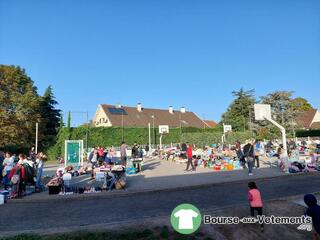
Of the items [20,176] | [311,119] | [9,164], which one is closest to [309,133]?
[311,119]

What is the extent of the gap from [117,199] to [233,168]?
10.3m

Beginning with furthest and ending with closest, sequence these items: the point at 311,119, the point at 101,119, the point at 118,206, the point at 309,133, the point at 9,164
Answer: the point at 311,119 < the point at 101,119 < the point at 309,133 < the point at 9,164 < the point at 118,206

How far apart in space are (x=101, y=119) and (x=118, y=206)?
40018 mm

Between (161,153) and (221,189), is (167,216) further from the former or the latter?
(161,153)

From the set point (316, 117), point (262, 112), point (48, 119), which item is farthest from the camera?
point (316, 117)

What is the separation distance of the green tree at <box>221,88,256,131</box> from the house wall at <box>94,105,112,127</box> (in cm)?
2404

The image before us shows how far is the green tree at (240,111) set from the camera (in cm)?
5084

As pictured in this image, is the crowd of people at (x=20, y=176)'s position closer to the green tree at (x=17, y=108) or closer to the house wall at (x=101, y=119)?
the green tree at (x=17, y=108)

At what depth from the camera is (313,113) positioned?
213ft

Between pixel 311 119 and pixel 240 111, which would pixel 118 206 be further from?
pixel 311 119

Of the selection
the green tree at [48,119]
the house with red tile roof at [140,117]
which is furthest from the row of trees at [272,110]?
the green tree at [48,119]

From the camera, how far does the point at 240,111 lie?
52719 millimetres

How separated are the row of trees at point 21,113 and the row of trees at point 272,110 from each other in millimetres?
32900

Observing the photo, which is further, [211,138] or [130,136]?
[211,138]
